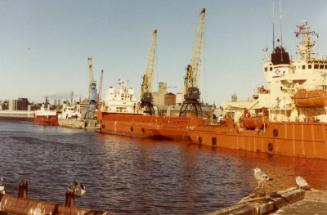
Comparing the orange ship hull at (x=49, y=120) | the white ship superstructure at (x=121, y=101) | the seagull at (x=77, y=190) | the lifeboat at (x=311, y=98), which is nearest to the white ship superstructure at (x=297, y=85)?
the lifeboat at (x=311, y=98)

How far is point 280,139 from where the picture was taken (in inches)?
1693

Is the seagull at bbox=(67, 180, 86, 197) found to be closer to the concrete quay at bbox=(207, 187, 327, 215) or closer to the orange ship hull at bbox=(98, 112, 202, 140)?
the concrete quay at bbox=(207, 187, 327, 215)

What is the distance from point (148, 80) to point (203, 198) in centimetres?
8576

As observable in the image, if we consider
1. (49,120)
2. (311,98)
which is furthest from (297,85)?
(49,120)

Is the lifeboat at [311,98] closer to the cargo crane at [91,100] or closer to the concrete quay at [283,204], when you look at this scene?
the concrete quay at [283,204]

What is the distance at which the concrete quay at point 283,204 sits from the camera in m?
12.6

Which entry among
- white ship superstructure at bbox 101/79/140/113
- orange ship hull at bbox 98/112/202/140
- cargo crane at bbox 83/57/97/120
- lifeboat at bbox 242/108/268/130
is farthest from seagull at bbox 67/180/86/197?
cargo crane at bbox 83/57/97/120

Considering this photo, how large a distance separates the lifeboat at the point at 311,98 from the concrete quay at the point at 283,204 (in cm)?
2466

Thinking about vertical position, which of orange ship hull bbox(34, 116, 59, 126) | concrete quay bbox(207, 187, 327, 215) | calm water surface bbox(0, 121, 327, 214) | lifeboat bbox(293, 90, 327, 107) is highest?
lifeboat bbox(293, 90, 327, 107)

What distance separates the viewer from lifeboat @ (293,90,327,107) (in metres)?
39.2

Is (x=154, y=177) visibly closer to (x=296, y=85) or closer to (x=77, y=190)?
(x=77, y=190)

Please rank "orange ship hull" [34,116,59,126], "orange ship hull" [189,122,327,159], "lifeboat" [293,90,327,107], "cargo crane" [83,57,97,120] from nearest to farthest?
"orange ship hull" [189,122,327,159]
"lifeboat" [293,90,327,107]
"cargo crane" [83,57,97,120]
"orange ship hull" [34,116,59,126]

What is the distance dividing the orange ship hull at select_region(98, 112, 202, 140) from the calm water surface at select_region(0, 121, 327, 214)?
78.8 feet

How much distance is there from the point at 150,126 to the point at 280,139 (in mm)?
34728
